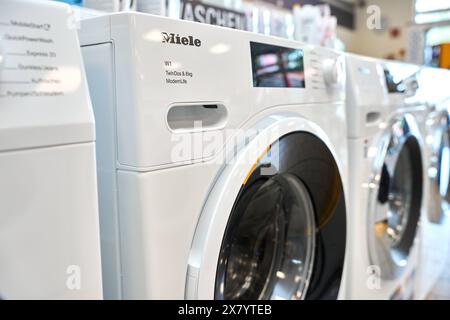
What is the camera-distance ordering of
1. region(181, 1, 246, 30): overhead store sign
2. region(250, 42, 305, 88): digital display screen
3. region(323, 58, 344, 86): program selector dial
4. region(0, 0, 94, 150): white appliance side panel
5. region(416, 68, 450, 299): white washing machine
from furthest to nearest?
region(416, 68, 450, 299): white washing machine, region(181, 1, 246, 30): overhead store sign, region(323, 58, 344, 86): program selector dial, region(250, 42, 305, 88): digital display screen, region(0, 0, 94, 150): white appliance side panel

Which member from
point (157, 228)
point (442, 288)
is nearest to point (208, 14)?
point (157, 228)

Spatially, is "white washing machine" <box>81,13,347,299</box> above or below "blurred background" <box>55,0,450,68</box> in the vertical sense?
below

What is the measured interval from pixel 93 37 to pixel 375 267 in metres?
0.89

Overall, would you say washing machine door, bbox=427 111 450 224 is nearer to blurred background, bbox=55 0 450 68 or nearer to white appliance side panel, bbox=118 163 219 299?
blurred background, bbox=55 0 450 68

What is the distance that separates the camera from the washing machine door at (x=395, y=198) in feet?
3.31

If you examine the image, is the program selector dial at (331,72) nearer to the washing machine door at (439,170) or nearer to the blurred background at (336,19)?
the blurred background at (336,19)

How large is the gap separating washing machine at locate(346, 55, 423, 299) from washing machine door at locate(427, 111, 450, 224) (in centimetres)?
24

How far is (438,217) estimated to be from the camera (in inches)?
63.0

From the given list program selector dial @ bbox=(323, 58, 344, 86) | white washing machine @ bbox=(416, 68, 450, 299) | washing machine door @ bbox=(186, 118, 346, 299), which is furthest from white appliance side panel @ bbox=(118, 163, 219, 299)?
white washing machine @ bbox=(416, 68, 450, 299)

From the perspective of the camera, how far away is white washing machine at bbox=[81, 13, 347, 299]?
18.1 inches

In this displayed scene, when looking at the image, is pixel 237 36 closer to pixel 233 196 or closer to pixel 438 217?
pixel 233 196

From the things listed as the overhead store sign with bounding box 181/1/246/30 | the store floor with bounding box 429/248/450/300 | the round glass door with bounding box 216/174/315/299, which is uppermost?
the overhead store sign with bounding box 181/1/246/30

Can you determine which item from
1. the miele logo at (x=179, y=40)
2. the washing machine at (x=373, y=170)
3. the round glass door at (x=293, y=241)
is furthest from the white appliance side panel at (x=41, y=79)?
the washing machine at (x=373, y=170)

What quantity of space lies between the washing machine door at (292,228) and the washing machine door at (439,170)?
0.77 meters
